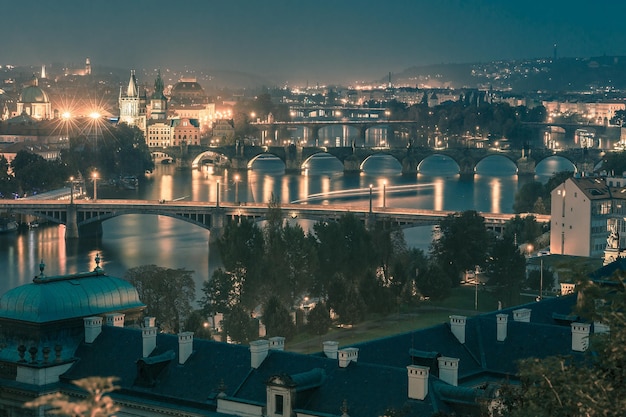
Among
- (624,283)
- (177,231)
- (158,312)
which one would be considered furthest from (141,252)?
(624,283)

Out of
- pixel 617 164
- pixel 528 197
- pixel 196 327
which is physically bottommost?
pixel 196 327

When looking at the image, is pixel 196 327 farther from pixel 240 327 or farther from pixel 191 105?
pixel 191 105

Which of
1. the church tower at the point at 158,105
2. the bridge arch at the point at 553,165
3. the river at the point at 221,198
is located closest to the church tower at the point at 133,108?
the church tower at the point at 158,105

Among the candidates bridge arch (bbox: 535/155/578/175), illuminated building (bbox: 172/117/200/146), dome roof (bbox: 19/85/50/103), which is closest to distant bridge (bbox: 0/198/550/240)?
bridge arch (bbox: 535/155/578/175)

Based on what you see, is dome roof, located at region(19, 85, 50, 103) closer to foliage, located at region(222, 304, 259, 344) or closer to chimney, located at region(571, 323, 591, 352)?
foliage, located at region(222, 304, 259, 344)

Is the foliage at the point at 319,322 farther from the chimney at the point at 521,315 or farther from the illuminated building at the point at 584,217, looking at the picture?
the illuminated building at the point at 584,217

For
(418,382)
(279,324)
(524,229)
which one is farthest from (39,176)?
(418,382)

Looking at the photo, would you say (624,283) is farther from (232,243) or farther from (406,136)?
(406,136)
